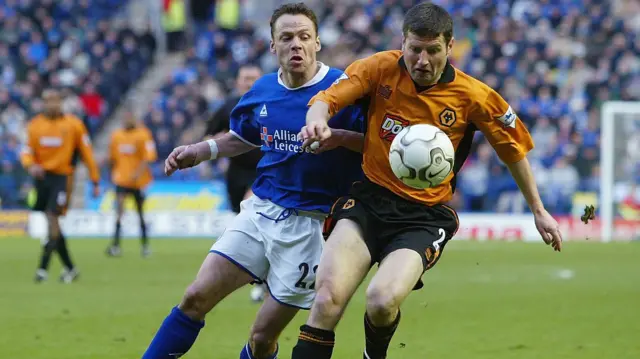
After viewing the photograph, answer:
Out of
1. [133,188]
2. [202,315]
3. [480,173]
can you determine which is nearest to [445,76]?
[202,315]

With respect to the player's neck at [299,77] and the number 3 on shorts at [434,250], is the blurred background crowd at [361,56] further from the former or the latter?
the number 3 on shorts at [434,250]

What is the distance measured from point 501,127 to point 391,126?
632 mm

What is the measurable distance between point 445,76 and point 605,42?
22.6 m

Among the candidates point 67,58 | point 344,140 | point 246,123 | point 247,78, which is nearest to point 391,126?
point 344,140

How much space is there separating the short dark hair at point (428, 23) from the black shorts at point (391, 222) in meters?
0.90

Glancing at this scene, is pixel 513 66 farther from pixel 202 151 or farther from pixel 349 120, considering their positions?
pixel 202 151

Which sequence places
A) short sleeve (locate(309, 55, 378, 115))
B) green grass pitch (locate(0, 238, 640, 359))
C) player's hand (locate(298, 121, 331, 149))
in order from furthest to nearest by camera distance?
green grass pitch (locate(0, 238, 640, 359)) → short sleeve (locate(309, 55, 378, 115)) → player's hand (locate(298, 121, 331, 149))

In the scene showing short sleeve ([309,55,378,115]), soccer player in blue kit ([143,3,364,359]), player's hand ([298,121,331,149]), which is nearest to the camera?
player's hand ([298,121,331,149])

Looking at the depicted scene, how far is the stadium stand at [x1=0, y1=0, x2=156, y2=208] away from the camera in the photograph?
27.6 metres

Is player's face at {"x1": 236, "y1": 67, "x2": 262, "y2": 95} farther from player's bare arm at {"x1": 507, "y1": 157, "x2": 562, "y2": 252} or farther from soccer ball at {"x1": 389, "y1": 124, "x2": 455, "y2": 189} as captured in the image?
soccer ball at {"x1": 389, "y1": 124, "x2": 455, "y2": 189}

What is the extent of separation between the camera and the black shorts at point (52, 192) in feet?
46.8

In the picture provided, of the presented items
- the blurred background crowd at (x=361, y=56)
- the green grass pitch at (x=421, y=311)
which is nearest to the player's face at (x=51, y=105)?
the green grass pitch at (x=421, y=311)

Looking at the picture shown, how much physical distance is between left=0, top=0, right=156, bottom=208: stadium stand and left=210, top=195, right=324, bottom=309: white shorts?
67.1 ft

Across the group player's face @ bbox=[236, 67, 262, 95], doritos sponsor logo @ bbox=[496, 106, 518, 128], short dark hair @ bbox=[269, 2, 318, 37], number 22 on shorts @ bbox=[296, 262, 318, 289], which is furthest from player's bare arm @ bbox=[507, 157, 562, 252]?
player's face @ bbox=[236, 67, 262, 95]
